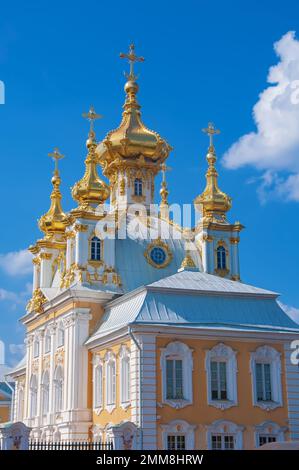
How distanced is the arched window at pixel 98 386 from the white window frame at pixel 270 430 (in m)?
7.03

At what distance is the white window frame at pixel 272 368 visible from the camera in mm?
30469

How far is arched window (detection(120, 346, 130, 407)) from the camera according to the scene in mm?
30344

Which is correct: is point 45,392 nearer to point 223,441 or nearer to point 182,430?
point 182,430

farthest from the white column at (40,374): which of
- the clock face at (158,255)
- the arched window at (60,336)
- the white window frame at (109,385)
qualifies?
the white window frame at (109,385)

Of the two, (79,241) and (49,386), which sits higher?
(79,241)

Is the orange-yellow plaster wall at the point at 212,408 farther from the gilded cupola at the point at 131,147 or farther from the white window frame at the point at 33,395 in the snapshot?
the gilded cupola at the point at 131,147

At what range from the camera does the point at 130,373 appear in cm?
2998

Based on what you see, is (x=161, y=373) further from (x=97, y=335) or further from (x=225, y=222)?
(x=225, y=222)

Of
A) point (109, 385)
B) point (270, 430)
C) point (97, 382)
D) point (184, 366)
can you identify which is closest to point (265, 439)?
point (270, 430)

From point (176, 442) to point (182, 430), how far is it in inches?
19.1

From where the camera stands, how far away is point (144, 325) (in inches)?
1165

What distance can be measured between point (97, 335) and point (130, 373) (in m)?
4.96
